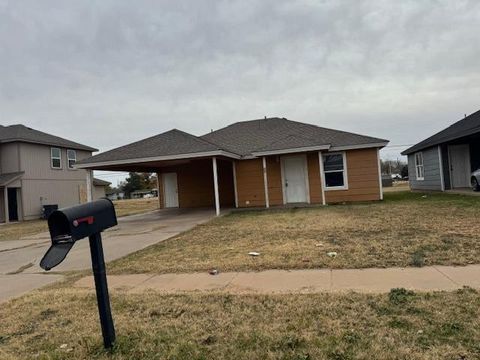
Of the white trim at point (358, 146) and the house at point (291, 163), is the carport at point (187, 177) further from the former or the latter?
A: the white trim at point (358, 146)

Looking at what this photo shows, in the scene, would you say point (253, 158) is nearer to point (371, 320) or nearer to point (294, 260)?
point (294, 260)

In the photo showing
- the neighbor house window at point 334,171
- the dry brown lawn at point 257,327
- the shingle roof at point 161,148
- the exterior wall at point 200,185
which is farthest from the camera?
the exterior wall at point 200,185

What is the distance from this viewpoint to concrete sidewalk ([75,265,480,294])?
485cm

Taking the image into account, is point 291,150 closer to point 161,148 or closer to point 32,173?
point 161,148

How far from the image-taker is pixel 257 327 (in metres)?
3.76

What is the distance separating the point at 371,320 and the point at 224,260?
356 centimetres

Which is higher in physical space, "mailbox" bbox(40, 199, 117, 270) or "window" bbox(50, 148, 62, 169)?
"window" bbox(50, 148, 62, 169)

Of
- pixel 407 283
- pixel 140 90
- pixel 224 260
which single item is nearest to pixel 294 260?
pixel 224 260

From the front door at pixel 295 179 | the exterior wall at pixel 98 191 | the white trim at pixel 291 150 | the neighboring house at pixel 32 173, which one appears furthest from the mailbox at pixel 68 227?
the exterior wall at pixel 98 191

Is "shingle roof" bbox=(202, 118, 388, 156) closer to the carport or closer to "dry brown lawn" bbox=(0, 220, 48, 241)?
the carport

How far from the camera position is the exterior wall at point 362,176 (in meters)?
18.1

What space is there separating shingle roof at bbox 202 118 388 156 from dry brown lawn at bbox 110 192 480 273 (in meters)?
6.93

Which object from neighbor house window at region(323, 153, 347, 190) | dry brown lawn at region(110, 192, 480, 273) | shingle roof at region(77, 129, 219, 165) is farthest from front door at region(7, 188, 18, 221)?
neighbor house window at region(323, 153, 347, 190)

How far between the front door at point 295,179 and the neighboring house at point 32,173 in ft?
43.5
